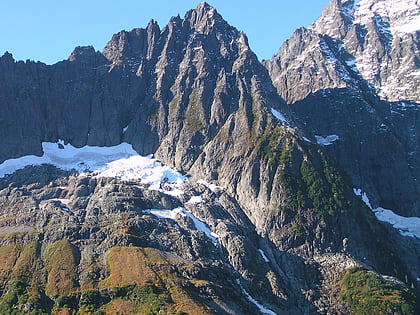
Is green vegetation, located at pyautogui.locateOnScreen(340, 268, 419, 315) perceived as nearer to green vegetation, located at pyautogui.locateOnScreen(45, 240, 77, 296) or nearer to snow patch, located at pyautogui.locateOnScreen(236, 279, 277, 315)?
snow patch, located at pyautogui.locateOnScreen(236, 279, 277, 315)

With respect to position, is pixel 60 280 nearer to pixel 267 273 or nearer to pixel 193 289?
pixel 193 289

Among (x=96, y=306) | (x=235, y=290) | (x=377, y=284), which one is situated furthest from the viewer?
(x=377, y=284)

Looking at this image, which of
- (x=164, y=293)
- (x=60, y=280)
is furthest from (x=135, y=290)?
(x=60, y=280)

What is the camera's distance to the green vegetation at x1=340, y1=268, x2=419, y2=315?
188250mm

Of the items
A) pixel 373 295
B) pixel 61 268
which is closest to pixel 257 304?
pixel 373 295

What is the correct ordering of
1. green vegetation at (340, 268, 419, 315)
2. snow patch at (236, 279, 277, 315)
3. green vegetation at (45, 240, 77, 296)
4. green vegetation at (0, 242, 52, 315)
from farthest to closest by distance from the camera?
1. green vegetation at (340, 268, 419, 315)
2. snow patch at (236, 279, 277, 315)
3. green vegetation at (45, 240, 77, 296)
4. green vegetation at (0, 242, 52, 315)

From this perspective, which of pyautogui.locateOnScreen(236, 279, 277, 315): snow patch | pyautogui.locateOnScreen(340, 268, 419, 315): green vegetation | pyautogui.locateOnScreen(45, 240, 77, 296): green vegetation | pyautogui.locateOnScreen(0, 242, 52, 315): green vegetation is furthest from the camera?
pyautogui.locateOnScreen(340, 268, 419, 315): green vegetation

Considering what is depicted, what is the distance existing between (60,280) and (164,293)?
3191 cm

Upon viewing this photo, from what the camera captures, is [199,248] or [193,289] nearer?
[193,289]

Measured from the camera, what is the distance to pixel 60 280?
175 metres

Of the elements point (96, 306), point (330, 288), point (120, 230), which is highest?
point (120, 230)

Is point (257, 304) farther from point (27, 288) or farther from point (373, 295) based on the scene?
point (27, 288)

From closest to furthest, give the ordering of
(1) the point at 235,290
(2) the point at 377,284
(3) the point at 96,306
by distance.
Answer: (3) the point at 96,306 → (1) the point at 235,290 → (2) the point at 377,284

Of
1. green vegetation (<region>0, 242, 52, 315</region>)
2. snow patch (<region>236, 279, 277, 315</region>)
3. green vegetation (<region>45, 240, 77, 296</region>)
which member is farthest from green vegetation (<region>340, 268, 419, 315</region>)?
green vegetation (<region>0, 242, 52, 315</region>)
